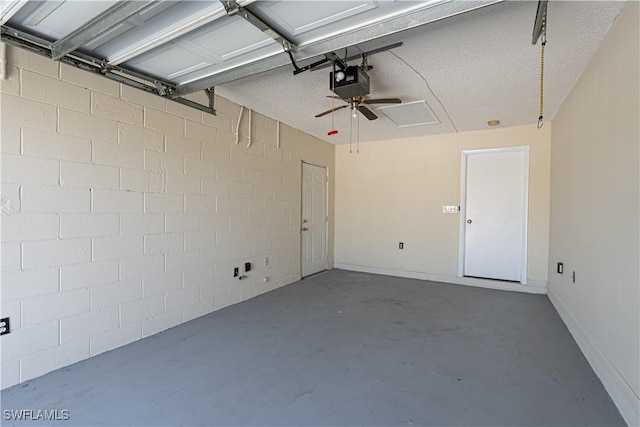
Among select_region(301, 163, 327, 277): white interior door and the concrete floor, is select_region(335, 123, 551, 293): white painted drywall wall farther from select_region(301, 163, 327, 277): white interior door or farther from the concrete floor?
the concrete floor

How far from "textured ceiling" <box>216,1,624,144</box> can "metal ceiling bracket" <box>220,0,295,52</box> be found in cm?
81

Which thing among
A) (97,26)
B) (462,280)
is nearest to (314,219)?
(462,280)

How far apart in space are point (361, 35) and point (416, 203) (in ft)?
12.9

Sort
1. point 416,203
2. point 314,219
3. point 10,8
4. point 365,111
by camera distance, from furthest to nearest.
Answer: point 314,219, point 416,203, point 365,111, point 10,8

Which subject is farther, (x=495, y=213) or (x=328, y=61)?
(x=495, y=213)

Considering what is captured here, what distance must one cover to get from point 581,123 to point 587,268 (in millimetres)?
1373

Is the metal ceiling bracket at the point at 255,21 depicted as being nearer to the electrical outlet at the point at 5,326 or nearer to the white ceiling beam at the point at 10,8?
the white ceiling beam at the point at 10,8

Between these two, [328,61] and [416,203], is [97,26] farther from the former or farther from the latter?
[416,203]

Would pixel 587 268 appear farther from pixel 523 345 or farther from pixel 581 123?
pixel 581 123

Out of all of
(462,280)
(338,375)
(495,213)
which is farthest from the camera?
(462,280)

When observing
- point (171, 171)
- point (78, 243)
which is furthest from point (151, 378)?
point (171, 171)

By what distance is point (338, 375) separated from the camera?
7.45 ft

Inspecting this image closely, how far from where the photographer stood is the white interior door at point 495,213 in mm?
4684

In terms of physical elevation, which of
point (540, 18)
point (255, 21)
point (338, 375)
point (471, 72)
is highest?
point (471, 72)
